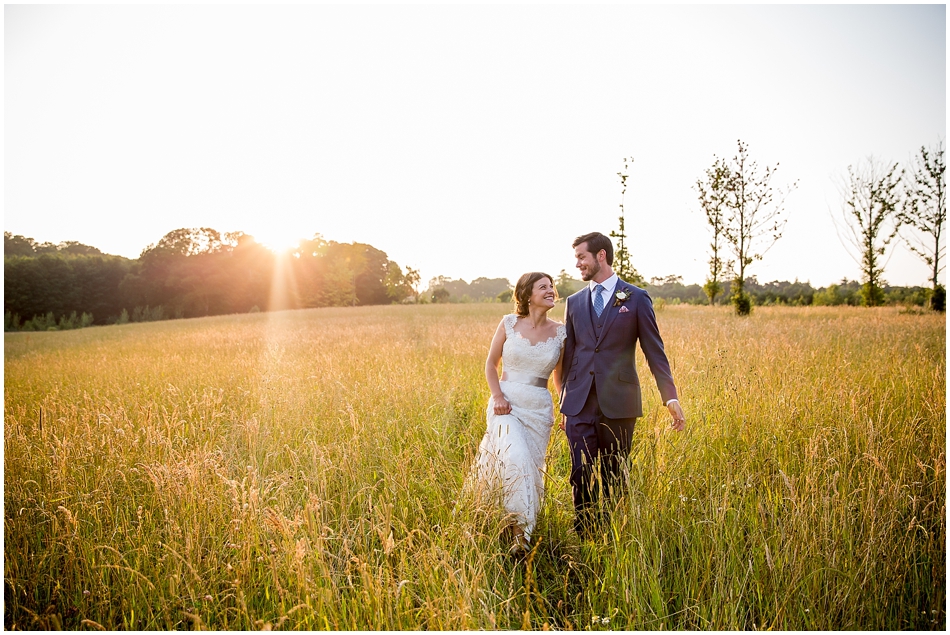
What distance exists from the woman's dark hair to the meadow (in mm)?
1239

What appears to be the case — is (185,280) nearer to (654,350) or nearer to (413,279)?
(413,279)

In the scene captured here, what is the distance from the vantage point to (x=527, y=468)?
347cm

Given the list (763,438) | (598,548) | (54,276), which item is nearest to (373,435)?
(598,548)

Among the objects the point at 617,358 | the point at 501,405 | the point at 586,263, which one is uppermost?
the point at 586,263

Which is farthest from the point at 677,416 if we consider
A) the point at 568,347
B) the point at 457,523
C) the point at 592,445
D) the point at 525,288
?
the point at 457,523

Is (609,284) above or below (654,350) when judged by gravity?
above

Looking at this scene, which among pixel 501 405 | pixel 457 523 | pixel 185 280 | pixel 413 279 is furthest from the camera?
pixel 413 279

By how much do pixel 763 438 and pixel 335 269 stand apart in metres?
59.3

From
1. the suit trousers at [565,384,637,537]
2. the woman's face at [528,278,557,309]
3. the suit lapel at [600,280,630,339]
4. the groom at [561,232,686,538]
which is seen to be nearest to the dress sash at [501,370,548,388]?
the groom at [561,232,686,538]

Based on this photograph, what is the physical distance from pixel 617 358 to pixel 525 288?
974mm

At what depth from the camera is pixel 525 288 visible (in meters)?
3.97

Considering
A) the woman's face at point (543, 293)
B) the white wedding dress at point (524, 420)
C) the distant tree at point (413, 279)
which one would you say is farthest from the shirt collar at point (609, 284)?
the distant tree at point (413, 279)

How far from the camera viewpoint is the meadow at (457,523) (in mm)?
2439

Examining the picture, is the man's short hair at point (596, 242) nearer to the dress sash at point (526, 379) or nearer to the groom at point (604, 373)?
the groom at point (604, 373)
